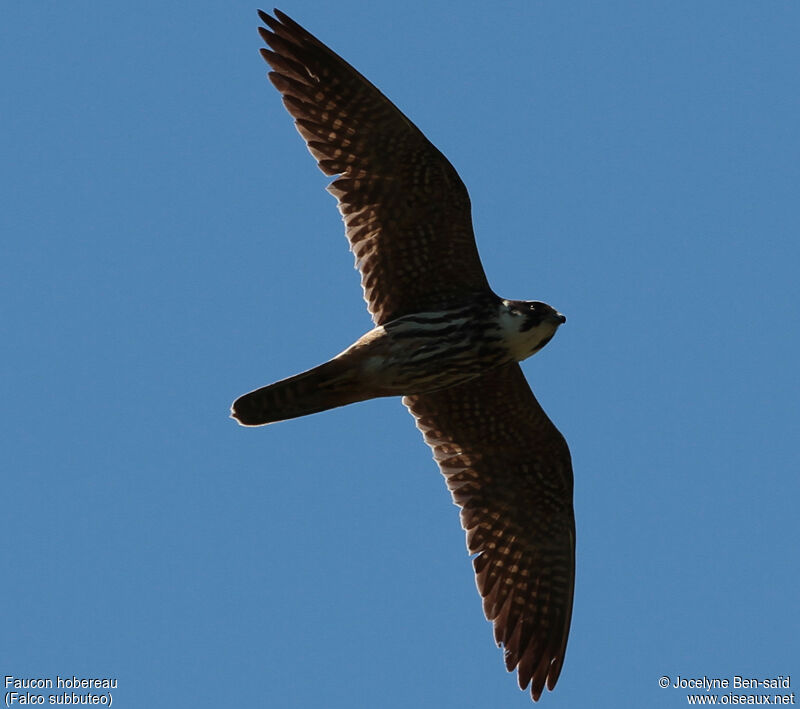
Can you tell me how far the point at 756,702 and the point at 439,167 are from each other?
17.2 ft

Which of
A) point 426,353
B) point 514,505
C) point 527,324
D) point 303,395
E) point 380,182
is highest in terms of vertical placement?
point 380,182

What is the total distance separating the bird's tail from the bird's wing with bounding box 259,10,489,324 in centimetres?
67

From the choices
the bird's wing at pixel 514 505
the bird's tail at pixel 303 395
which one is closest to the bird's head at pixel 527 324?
the bird's wing at pixel 514 505

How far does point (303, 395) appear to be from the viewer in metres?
10.9

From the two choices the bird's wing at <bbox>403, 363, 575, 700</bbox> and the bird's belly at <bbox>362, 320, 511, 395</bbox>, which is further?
the bird's wing at <bbox>403, 363, 575, 700</bbox>

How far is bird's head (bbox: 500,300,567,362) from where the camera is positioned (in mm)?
11117

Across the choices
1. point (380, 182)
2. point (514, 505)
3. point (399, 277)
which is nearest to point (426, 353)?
point (399, 277)

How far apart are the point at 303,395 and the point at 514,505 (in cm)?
254

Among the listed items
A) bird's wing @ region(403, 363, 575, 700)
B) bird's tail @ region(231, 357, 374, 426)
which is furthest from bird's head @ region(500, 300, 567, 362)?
bird's tail @ region(231, 357, 374, 426)

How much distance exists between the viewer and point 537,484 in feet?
40.6

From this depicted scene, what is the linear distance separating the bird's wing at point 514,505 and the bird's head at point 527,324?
0.83m

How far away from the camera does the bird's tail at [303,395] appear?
35.5ft

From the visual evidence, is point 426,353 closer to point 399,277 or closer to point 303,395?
point 399,277

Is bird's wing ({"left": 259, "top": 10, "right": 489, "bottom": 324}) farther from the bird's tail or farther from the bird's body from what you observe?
the bird's tail
